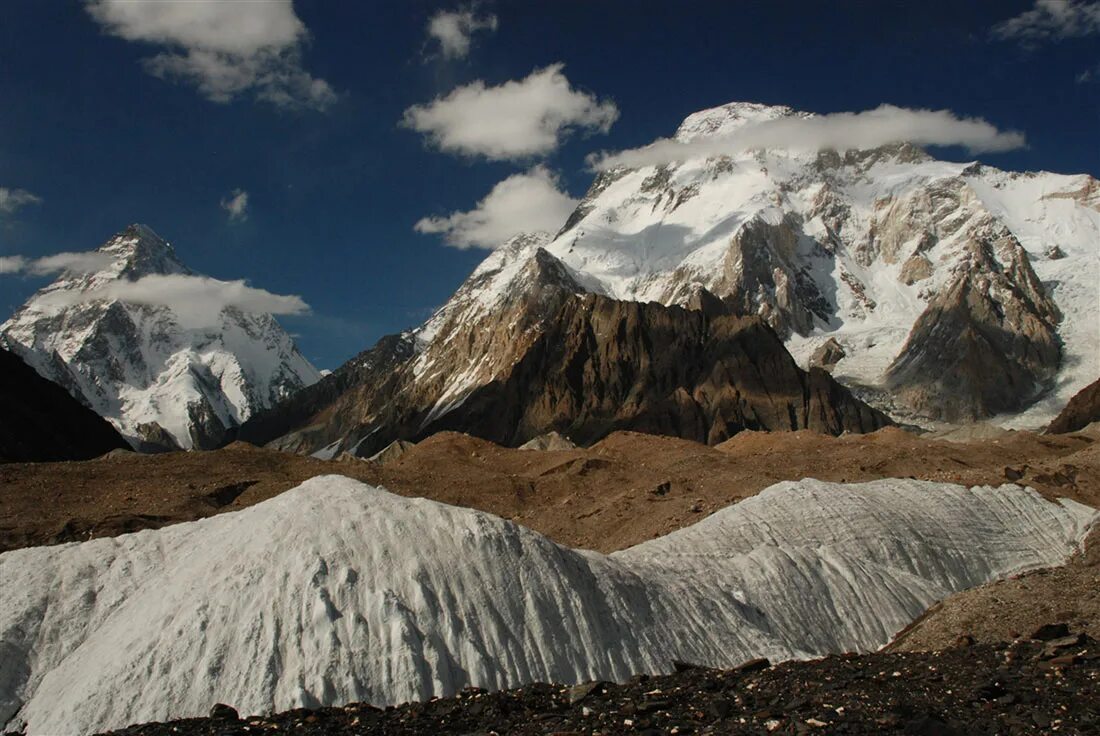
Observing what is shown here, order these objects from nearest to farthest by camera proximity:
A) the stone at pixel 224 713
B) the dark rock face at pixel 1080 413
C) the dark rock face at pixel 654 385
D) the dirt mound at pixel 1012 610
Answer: the stone at pixel 224 713
the dirt mound at pixel 1012 610
the dark rock face at pixel 1080 413
the dark rock face at pixel 654 385

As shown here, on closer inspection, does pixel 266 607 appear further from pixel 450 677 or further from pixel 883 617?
pixel 883 617

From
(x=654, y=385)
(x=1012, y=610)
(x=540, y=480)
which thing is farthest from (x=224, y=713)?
(x=654, y=385)

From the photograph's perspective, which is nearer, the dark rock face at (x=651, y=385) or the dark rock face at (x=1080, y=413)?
the dark rock face at (x=1080, y=413)

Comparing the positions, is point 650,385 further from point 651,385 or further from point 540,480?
point 540,480

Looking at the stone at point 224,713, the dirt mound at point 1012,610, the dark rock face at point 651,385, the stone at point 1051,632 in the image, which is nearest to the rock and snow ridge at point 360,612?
the stone at point 224,713

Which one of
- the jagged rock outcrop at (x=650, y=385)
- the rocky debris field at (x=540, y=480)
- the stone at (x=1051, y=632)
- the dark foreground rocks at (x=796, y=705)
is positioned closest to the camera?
the dark foreground rocks at (x=796, y=705)

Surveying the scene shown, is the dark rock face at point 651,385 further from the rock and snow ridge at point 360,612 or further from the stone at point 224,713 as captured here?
the stone at point 224,713

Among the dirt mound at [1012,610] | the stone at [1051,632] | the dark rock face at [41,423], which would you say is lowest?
the stone at [1051,632]
